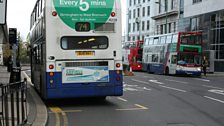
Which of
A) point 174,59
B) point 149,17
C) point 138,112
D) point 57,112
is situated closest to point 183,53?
point 174,59

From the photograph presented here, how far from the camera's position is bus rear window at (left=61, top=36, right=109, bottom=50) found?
12398mm

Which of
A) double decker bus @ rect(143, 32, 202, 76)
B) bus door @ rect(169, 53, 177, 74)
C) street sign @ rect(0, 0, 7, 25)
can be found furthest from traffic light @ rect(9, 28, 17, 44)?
bus door @ rect(169, 53, 177, 74)

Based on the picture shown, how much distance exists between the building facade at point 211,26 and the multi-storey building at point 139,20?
35.0m

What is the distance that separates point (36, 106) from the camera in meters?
12.0

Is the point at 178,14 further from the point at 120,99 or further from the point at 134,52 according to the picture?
the point at 120,99

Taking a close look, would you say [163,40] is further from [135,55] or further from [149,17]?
[149,17]

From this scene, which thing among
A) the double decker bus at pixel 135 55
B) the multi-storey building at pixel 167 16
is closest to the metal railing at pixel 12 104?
the double decker bus at pixel 135 55

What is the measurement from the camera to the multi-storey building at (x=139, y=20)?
89.0m

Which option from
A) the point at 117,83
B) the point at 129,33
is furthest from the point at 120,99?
the point at 129,33

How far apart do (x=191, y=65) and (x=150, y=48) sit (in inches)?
338

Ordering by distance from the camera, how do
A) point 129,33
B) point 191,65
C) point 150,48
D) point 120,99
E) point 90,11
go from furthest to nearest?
point 129,33, point 150,48, point 191,65, point 120,99, point 90,11

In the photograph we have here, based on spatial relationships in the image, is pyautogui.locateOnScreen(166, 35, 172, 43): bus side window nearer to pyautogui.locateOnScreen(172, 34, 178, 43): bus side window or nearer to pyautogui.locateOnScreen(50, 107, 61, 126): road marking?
pyautogui.locateOnScreen(172, 34, 178, 43): bus side window

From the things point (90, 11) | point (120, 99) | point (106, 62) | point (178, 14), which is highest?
point (178, 14)

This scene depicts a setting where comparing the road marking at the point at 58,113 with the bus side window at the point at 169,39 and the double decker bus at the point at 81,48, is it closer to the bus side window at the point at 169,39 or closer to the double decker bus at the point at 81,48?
the double decker bus at the point at 81,48
